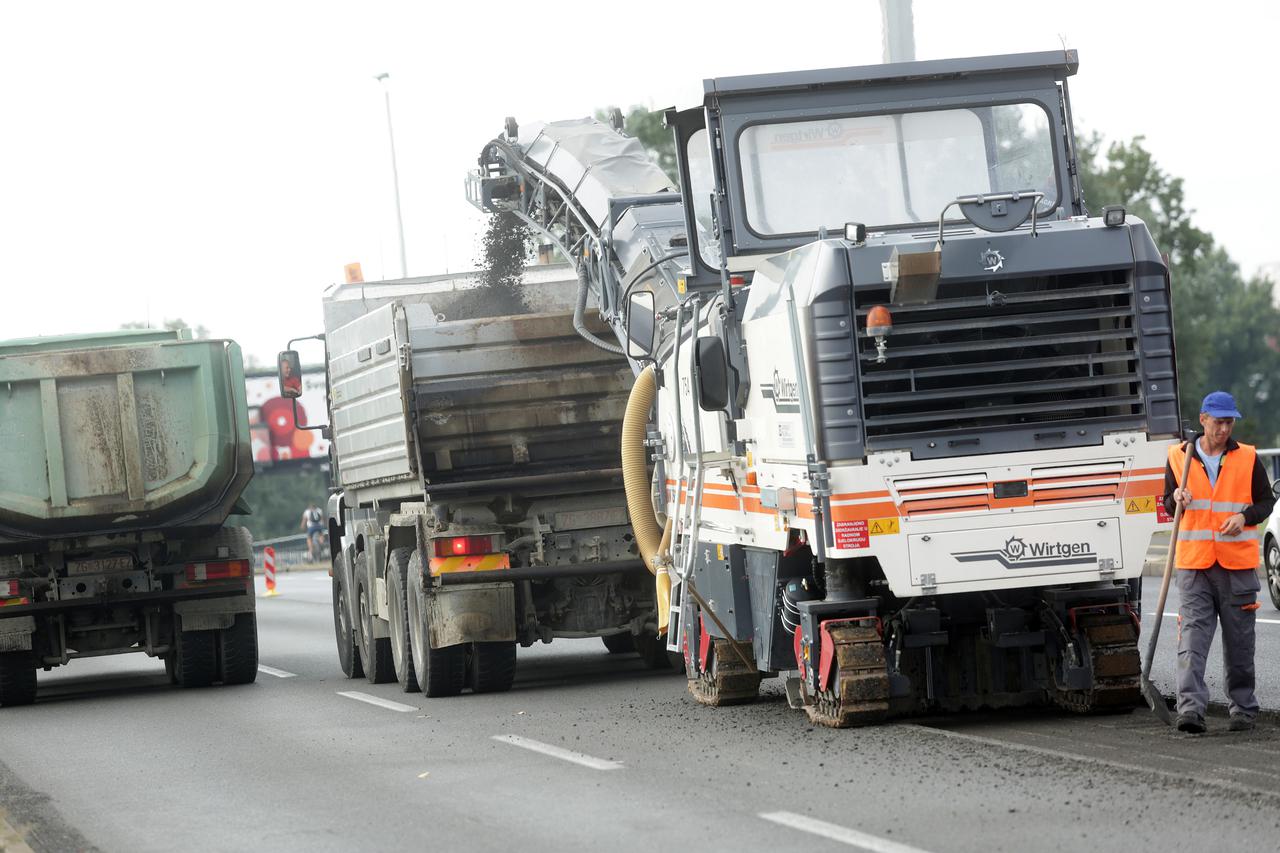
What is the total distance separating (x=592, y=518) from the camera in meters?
15.2

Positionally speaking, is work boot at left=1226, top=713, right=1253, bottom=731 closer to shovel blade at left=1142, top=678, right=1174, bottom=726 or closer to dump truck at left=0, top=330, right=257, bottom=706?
shovel blade at left=1142, top=678, right=1174, bottom=726

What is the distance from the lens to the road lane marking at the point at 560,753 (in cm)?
1024

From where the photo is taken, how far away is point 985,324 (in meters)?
10.2

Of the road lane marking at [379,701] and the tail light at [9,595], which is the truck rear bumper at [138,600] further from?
the road lane marking at [379,701]

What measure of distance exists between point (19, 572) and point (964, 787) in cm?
1063

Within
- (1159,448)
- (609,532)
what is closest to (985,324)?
(1159,448)

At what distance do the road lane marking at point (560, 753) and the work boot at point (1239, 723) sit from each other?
3.01 meters

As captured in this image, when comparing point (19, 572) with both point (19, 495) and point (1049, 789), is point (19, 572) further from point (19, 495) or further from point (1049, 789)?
point (1049, 789)

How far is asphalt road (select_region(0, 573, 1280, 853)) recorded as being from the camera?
7.77m

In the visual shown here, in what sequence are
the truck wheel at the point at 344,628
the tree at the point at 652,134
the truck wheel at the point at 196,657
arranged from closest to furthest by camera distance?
the truck wheel at the point at 196,657 → the truck wheel at the point at 344,628 → the tree at the point at 652,134

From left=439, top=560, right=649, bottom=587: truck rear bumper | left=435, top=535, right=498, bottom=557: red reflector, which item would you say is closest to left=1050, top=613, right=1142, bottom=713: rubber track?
left=439, top=560, right=649, bottom=587: truck rear bumper

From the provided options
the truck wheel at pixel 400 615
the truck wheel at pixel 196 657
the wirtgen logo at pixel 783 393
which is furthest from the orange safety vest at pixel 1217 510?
the truck wheel at pixel 196 657

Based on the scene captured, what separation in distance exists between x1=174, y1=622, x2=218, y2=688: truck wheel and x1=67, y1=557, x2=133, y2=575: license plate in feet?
2.46

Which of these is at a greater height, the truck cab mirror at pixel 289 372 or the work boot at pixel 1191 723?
the truck cab mirror at pixel 289 372
